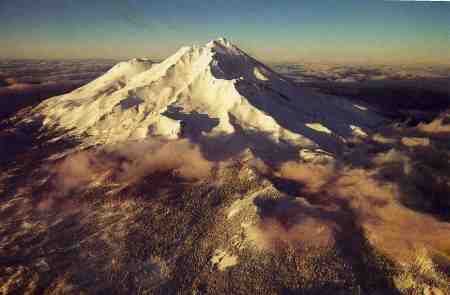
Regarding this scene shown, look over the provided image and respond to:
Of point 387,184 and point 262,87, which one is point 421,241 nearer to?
point 387,184

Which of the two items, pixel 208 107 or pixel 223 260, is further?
pixel 208 107

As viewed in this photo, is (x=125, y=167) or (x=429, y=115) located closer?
(x=125, y=167)

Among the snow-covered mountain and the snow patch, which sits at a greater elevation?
the snow-covered mountain

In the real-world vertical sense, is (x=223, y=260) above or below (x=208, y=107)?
below

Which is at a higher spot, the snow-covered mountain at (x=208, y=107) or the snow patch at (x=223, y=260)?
the snow-covered mountain at (x=208, y=107)

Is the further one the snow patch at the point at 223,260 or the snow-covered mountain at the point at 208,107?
the snow-covered mountain at the point at 208,107

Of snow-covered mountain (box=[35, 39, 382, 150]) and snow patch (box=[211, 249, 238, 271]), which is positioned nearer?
snow patch (box=[211, 249, 238, 271])

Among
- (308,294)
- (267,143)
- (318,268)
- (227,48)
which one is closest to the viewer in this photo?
(308,294)

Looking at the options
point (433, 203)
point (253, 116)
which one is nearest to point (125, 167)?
point (253, 116)
